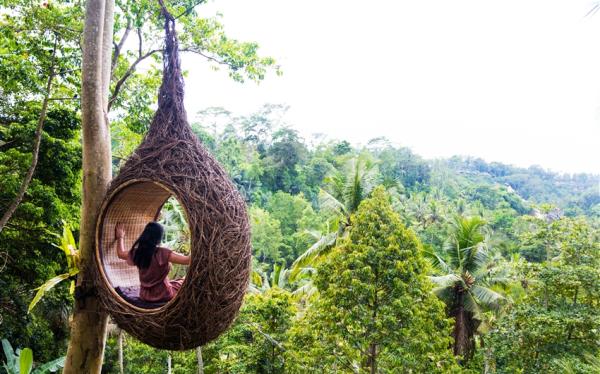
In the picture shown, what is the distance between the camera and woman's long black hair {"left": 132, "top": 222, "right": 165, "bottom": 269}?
2.89m

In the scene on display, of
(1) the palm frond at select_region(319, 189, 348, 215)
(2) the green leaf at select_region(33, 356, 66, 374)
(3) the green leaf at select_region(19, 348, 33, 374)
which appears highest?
(1) the palm frond at select_region(319, 189, 348, 215)

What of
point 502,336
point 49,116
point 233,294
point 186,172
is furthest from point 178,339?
point 502,336

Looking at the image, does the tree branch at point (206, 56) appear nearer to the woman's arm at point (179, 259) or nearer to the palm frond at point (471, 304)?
the woman's arm at point (179, 259)

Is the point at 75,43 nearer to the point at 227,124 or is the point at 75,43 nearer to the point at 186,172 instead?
the point at 186,172

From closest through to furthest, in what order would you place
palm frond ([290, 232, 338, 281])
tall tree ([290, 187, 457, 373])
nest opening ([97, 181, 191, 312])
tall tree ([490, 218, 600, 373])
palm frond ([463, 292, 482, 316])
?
nest opening ([97, 181, 191, 312]), tall tree ([290, 187, 457, 373]), tall tree ([490, 218, 600, 373]), palm frond ([463, 292, 482, 316]), palm frond ([290, 232, 338, 281])

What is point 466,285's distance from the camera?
12758mm

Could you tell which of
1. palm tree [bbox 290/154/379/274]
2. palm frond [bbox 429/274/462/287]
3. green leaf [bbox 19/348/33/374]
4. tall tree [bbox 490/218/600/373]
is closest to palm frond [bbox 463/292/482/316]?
palm frond [bbox 429/274/462/287]

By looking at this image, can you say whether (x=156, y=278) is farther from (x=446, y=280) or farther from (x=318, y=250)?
(x=318, y=250)

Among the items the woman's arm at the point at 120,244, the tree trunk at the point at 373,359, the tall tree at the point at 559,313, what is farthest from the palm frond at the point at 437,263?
the woman's arm at the point at 120,244

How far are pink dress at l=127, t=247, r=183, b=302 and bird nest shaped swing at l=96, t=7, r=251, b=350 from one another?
13cm

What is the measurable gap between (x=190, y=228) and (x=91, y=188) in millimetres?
816

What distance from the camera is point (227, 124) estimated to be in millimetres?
46688

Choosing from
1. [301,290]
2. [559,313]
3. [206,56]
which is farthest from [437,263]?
[206,56]

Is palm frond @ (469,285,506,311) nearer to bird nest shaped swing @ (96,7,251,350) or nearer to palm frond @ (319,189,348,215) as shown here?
palm frond @ (319,189,348,215)
